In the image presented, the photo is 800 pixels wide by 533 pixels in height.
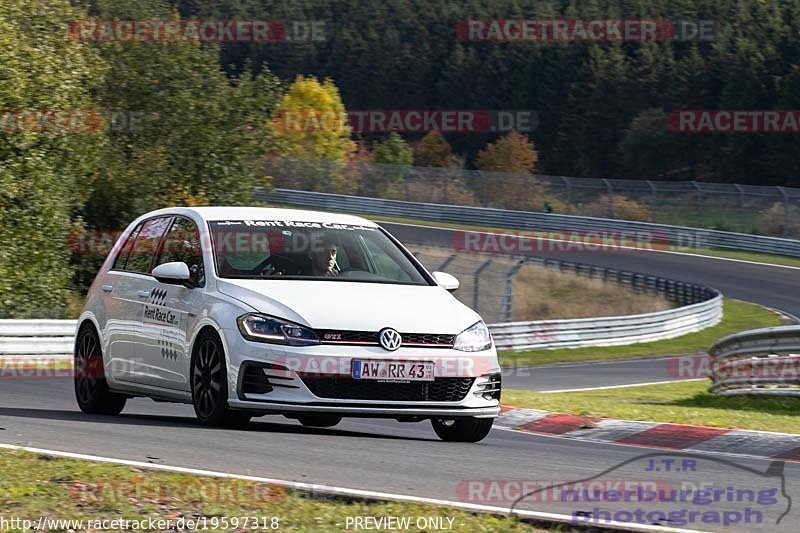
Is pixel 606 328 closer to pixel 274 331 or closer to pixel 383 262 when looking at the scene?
pixel 383 262

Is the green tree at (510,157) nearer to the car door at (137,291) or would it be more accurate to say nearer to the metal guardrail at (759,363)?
the metal guardrail at (759,363)

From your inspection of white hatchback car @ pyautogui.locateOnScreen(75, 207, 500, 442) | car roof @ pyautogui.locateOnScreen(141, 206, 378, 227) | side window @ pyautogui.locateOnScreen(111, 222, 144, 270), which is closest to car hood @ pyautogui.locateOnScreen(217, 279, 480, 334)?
white hatchback car @ pyautogui.locateOnScreen(75, 207, 500, 442)

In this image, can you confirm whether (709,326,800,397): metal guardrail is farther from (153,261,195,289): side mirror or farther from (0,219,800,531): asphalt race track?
(153,261,195,289): side mirror

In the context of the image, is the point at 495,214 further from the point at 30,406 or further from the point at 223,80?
the point at 30,406

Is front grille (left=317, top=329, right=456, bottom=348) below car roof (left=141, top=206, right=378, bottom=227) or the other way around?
below

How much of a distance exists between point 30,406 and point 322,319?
4.19m

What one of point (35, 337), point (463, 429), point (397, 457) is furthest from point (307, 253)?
point (35, 337)

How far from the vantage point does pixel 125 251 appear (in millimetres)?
10695

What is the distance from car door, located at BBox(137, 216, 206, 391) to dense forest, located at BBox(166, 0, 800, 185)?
76750 mm

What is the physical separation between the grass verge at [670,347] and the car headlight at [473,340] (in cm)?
2016

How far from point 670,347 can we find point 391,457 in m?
26.6

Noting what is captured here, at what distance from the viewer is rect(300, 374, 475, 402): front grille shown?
8.45 metres

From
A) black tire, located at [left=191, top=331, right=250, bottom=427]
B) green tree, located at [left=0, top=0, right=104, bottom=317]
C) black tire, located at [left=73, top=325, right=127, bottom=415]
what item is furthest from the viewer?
green tree, located at [left=0, top=0, right=104, bottom=317]

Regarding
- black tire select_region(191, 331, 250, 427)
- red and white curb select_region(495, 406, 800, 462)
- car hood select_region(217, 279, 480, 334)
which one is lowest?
red and white curb select_region(495, 406, 800, 462)
